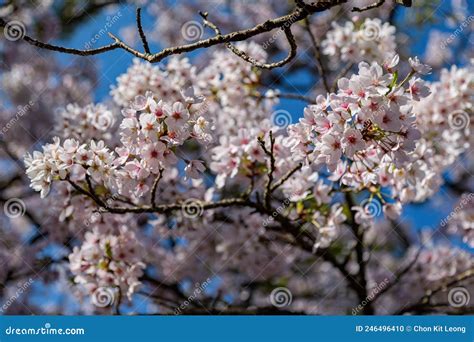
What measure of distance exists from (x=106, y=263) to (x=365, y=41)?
100 inches

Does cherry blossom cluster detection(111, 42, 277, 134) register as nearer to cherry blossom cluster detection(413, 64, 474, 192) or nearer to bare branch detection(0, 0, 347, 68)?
cherry blossom cluster detection(413, 64, 474, 192)

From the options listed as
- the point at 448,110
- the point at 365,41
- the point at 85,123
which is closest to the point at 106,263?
Result: the point at 85,123

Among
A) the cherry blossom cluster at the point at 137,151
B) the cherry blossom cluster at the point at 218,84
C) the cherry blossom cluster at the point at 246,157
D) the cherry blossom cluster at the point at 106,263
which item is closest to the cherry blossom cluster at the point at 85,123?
the cherry blossom cluster at the point at 218,84

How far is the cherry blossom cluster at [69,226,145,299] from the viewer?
3795 millimetres

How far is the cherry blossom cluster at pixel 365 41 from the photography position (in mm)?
4434

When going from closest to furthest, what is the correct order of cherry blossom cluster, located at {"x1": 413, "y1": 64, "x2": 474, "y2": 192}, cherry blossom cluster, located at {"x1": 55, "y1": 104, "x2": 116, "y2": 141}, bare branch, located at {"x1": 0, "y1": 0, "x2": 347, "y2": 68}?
bare branch, located at {"x1": 0, "y1": 0, "x2": 347, "y2": 68} → cherry blossom cluster, located at {"x1": 55, "y1": 104, "x2": 116, "y2": 141} → cherry blossom cluster, located at {"x1": 413, "y1": 64, "x2": 474, "y2": 192}

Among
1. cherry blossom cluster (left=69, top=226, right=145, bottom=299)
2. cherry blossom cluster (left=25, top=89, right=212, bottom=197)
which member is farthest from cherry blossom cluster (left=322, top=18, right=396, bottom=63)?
cherry blossom cluster (left=69, top=226, right=145, bottom=299)

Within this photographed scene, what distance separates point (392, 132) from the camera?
102 inches

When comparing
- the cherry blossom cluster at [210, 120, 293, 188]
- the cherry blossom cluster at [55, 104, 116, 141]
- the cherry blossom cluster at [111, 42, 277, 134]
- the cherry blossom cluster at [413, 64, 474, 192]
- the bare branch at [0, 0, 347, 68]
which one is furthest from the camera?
the cherry blossom cluster at [413, 64, 474, 192]

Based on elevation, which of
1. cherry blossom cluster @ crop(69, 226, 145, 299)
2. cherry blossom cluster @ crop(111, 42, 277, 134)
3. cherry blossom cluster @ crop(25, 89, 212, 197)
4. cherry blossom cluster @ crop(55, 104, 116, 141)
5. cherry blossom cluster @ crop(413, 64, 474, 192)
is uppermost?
cherry blossom cluster @ crop(413, 64, 474, 192)

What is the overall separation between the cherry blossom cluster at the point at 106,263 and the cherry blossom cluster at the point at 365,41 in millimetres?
2226

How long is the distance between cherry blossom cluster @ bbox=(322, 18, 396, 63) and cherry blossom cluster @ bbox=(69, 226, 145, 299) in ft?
7.30

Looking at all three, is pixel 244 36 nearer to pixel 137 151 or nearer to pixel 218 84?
pixel 137 151

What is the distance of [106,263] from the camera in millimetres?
3811
